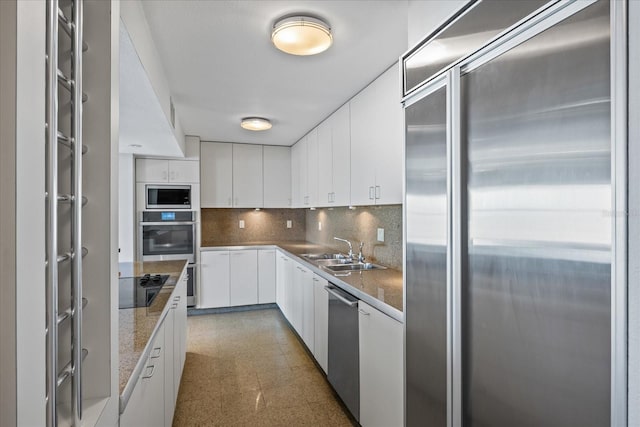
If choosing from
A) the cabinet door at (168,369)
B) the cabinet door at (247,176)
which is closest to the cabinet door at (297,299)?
the cabinet door at (168,369)

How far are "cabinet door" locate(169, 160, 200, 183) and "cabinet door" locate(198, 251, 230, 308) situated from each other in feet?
3.43

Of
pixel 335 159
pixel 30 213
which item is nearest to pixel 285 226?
pixel 335 159

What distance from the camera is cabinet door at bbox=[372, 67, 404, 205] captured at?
7.39 ft

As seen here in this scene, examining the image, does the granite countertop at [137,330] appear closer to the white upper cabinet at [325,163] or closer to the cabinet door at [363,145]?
the cabinet door at [363,145]

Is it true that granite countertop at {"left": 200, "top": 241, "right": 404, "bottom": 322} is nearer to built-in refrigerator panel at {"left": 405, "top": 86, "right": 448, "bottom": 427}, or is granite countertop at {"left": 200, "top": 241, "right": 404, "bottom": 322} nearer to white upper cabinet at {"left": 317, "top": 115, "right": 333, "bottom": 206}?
built-in refrigerator panel at {"left": 405, "top": 86, "right": 448, "bottom": 427}

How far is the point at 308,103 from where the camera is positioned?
3217mm

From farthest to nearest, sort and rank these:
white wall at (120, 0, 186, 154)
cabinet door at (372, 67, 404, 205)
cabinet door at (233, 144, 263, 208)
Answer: cabinet door at (233, 144, 263, 208), cabinet door at (372, 67, 404, 205), white wall at (120, 0, 186, 154)

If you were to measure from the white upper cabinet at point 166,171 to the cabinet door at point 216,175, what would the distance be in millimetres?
200

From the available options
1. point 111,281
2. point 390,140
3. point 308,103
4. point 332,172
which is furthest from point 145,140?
point 111,281

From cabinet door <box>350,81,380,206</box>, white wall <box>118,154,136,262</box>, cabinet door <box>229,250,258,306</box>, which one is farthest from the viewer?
cabinet door <box>229,250,258,306</box>

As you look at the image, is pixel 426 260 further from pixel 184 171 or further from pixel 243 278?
pixel 184 171

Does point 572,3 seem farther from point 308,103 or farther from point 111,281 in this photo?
point 308,103

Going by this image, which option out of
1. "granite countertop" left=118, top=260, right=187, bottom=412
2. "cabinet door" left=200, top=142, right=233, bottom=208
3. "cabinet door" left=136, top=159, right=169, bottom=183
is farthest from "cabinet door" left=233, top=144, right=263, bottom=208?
"granite countertop" left=118, top=260, right=187, bottom=412

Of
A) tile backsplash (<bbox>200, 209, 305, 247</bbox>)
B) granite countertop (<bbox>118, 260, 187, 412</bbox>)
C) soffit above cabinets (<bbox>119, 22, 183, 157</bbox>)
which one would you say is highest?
soffit above cabinets (<bbox>119, 22, 183, 157</bbox>)
